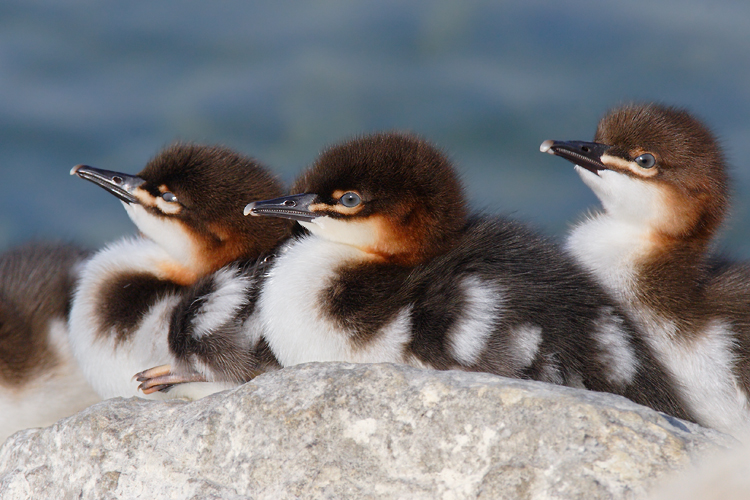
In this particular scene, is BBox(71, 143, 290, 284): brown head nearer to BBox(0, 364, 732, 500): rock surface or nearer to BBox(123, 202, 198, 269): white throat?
BBox(123, 202, 198, 269): white throat

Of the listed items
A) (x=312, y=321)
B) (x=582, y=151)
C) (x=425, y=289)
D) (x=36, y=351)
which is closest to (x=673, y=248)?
(x=582, y=151)

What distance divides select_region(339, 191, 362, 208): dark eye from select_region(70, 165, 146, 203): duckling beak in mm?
691

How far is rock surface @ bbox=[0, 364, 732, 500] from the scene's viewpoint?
5.60ft

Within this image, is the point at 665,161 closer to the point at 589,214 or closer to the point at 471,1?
the point at 589,214

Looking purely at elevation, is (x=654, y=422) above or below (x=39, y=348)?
above

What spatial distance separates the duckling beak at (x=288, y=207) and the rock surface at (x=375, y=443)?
57 centimetres

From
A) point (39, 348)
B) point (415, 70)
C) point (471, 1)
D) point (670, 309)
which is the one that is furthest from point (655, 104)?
point (471, 1)

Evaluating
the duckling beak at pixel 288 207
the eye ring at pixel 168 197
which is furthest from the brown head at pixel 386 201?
the eye ring at pixel 168 197

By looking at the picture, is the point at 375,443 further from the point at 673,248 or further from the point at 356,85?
the point at 356,85

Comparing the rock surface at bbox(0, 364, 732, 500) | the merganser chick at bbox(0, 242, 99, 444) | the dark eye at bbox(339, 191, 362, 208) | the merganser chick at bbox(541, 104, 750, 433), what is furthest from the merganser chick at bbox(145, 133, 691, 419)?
the merganser chick at bbox(0, 242, 99, 444)

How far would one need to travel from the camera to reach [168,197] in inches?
109

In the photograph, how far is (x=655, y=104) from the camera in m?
2.74

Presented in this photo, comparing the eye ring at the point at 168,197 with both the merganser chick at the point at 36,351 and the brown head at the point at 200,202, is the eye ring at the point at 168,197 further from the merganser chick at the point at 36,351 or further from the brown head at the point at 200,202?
the merganser chick at the point at 36,351

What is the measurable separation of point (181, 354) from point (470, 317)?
2.82 ft
